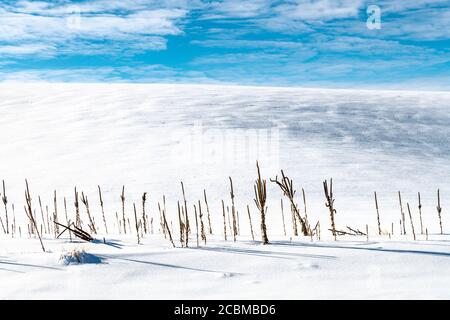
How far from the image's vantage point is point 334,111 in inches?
654

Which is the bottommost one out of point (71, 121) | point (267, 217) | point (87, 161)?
point (267, 217)

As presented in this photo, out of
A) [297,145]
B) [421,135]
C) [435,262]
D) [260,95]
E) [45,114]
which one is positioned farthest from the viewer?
[260,95]

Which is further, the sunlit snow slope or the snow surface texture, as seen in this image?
the sunlit snow slope

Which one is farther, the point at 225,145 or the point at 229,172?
the point at 225,145

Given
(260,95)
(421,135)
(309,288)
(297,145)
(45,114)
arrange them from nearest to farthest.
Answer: (309,288) → (297,145) → (421,135) → (45,114) → (260,95)

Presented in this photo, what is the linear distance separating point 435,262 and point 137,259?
5.42ft

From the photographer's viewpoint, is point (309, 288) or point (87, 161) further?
point (87, 161)

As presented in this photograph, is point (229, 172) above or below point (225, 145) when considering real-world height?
below

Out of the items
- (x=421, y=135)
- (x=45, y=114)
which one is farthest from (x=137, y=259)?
(x=45, y=114)

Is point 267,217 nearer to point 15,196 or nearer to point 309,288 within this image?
point 15,196

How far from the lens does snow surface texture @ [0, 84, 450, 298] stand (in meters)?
2.82

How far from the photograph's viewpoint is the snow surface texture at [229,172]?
2824 millimetres

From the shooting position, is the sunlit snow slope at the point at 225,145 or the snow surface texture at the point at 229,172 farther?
the sunlit snow slope at the point at 225,145

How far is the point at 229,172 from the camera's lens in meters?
11.1
